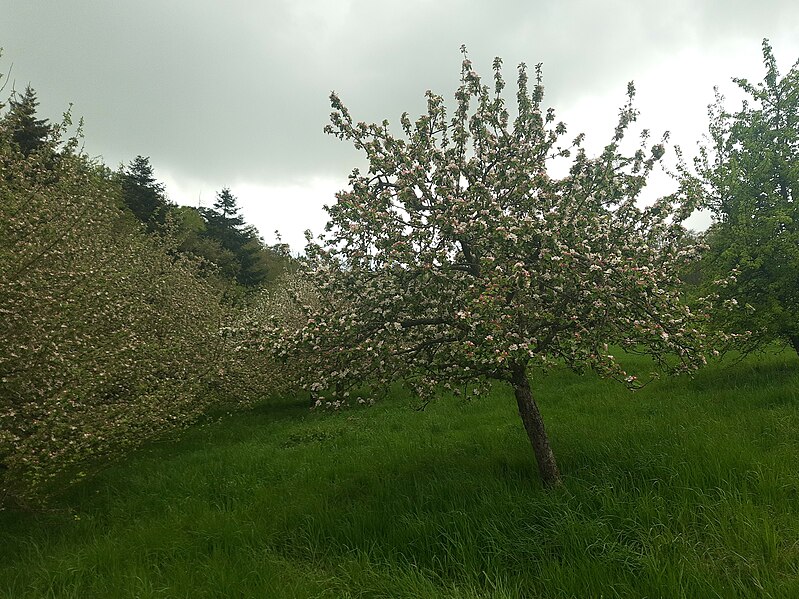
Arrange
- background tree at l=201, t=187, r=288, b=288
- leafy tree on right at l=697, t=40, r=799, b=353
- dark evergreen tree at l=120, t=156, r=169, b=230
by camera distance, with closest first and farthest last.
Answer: leafy tree on right at l=697, t=40, r=799, b=353 < dark evergreen tree at l=120, t=156, r=169, b=230 < background tree at l=201, t=187, r=288, b=288

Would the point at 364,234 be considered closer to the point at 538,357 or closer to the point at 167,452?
the point at 538,357

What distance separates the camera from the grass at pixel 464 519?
5.48 metres

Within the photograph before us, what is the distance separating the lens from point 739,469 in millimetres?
7273

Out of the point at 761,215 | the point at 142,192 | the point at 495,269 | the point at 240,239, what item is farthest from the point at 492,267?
the point at 240,239

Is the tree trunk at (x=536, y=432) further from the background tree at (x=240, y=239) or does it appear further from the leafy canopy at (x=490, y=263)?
the background tree at (x=240, y=239)

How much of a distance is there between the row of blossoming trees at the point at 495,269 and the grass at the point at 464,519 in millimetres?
1777

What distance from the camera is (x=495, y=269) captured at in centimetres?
720

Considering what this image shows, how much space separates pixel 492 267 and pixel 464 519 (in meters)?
4.46

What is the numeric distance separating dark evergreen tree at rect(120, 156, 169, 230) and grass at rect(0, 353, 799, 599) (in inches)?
1182

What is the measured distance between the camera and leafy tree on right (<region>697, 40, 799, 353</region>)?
13.2 meters

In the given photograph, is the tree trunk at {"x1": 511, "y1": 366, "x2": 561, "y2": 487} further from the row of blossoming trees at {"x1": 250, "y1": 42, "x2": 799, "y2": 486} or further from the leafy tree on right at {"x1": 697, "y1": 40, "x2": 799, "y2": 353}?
the leafy tree on right at {"x1": 697, "y1": 40, "x2": 799, "y2": 353}

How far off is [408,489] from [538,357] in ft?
14.2

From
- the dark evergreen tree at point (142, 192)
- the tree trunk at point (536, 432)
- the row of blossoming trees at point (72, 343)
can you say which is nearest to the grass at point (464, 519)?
the tree trunk at point (536, 432)

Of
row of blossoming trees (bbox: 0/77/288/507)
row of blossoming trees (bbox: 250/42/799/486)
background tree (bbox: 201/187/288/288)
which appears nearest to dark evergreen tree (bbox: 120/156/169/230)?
background tree (bbox: 201/187/288/288)
